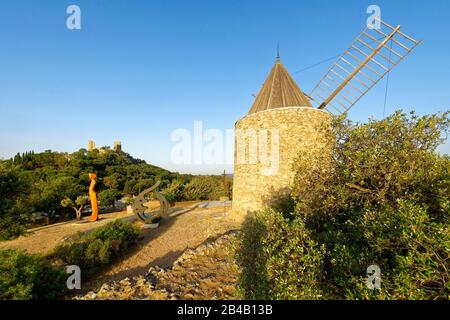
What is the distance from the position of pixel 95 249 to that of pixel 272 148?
10.1m

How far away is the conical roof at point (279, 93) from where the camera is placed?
12188mm

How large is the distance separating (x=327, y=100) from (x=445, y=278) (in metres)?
13.0

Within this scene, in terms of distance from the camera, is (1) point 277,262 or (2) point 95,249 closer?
(1) point 277,262

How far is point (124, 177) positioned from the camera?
2747cm

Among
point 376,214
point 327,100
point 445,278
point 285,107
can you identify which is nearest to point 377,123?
point 376,214

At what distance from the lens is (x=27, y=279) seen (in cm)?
489

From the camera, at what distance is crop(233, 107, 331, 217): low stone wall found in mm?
10828

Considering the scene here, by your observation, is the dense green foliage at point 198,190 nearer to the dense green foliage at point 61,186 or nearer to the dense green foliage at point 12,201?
→ the dense green foliage at point 61,186

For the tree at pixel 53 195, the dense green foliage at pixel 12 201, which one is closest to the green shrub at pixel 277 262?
the dense green foliage at pixel 12 201

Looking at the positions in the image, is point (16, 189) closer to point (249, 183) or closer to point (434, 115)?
point (249, 183)

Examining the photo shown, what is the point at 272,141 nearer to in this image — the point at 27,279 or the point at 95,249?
the point at 95,249

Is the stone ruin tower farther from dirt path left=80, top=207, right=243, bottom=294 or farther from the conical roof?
dirt path left=80, top=207, right=243, bottom=294

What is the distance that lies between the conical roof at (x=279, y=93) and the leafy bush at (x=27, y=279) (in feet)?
41.0

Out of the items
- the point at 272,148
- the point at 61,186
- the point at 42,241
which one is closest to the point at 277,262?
the point at 272,148
